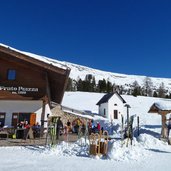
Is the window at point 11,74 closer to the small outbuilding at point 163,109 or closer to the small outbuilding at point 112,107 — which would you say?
the small outbuilding at point 163,109

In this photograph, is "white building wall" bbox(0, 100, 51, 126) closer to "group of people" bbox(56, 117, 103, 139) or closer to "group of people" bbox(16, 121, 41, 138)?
"group of people" bbox(16, 121, 41, 138)

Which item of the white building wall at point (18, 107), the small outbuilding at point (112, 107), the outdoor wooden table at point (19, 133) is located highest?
the small outbuilding at point (112, 107)

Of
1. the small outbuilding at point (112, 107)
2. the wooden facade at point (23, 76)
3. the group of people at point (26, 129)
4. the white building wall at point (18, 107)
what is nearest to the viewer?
the group of people at point (26, 129)

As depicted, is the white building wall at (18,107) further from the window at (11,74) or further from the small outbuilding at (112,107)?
the small outbuilding at (112,107)

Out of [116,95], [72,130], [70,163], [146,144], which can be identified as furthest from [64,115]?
[70,163]

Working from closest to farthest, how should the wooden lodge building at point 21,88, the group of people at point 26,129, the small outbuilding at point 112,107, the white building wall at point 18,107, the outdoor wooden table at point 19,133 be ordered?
1. the group of people at point 26,129
2. the outdoor wooden table at point 19,133
3. the wooden lodge building at point 21,88
4. the white building wall at point 18,107
5. the small outbuilding at point 112,107

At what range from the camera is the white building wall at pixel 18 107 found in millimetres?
16016

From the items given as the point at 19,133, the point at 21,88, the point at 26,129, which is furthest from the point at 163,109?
the point at 21,88

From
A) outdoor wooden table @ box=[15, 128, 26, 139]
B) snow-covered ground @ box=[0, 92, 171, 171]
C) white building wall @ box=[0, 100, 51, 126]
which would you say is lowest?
snow-covered ground @ box=[0, 92, 171, 171]

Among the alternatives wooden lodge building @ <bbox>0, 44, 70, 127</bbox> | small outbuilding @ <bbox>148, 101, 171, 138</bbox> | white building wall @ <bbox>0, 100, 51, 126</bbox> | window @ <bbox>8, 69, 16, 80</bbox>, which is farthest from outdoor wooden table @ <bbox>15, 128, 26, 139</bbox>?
→ small outbuilding @ <bbox>148, 101, 171, 138</bbox>

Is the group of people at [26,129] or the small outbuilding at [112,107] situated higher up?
the small outbuilding at [112,107]

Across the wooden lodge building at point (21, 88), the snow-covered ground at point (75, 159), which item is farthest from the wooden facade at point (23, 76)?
the snow-covered ground at point (75, 159)

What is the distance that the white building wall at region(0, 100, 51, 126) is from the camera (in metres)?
16.0

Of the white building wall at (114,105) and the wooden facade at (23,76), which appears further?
the white building wall at (114,105)
